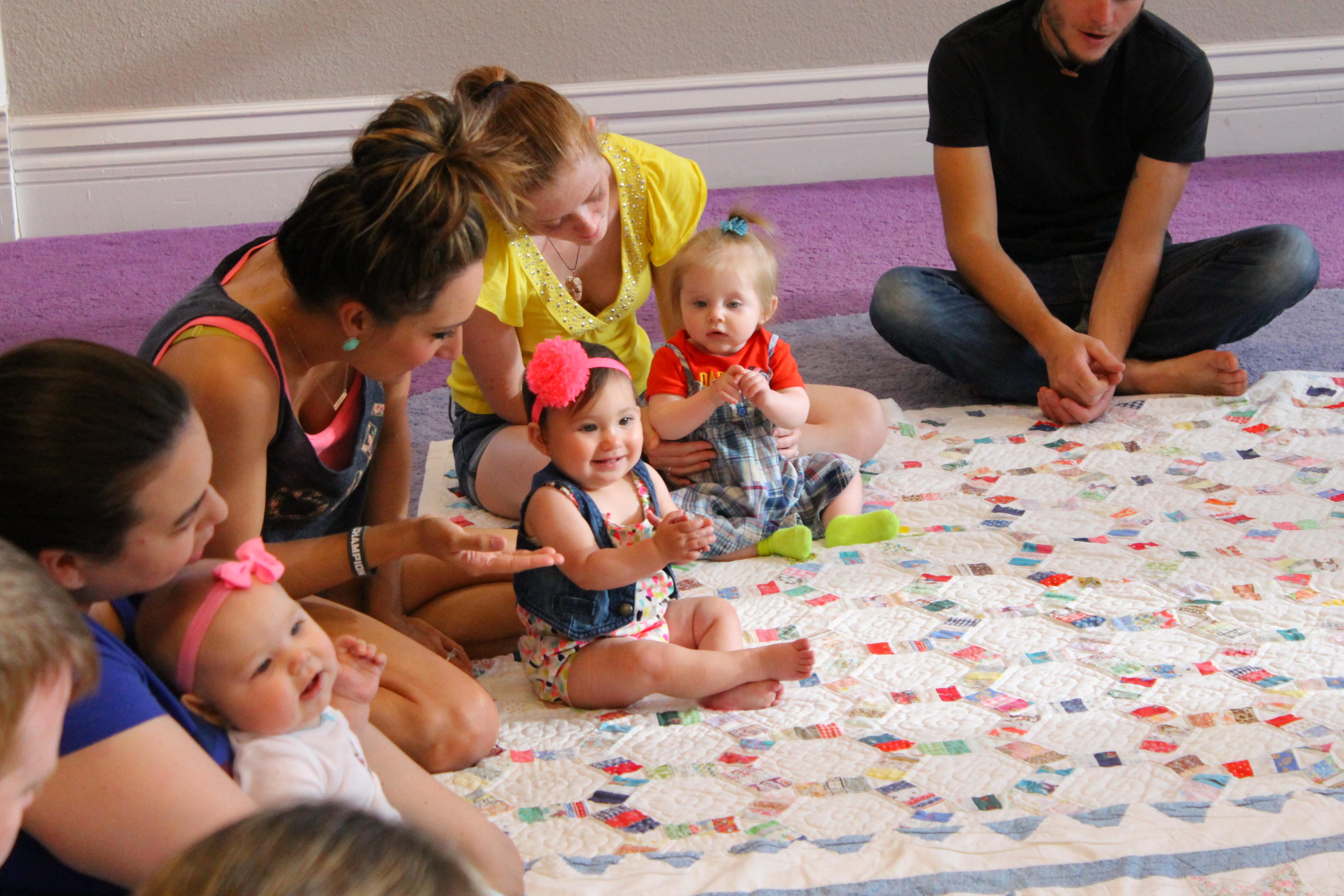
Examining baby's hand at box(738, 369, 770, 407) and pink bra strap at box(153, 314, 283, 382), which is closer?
pink bra strap at box(153, 314, 283, 382)

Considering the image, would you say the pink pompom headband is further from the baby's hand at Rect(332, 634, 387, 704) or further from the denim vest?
the baby's hand at Rect(332, 634, 387, 704)

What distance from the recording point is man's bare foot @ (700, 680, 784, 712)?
4.03ft

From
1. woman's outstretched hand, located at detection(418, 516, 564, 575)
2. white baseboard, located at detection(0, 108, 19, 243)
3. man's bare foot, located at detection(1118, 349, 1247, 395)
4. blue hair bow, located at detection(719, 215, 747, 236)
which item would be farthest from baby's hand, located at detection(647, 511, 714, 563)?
white baseboard, located at detection(0, 108, 19, 243)

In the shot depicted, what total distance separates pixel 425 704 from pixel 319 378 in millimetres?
346

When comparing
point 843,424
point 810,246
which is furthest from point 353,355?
point 810,246

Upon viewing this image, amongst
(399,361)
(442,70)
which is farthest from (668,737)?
(442,70)

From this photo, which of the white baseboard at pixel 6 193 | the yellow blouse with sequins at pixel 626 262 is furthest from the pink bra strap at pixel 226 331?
the white baseboard at pixel 6 193

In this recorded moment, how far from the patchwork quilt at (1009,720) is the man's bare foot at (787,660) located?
0.04 metres

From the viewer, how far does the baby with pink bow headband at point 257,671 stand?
2.84 ft

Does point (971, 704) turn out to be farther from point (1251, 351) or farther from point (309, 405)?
point (1251, 351)

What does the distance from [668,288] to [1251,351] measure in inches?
44.1

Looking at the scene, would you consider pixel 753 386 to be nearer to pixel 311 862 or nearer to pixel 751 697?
pixel 751 697

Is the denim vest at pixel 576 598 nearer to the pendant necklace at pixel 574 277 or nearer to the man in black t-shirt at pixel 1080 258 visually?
the pendant necklace at pixel 574 277

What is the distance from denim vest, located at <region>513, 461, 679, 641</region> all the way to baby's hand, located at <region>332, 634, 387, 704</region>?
0.77ft
